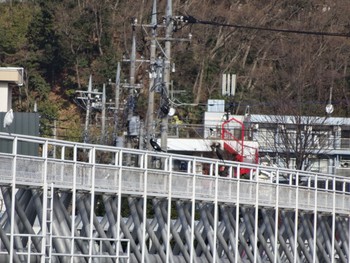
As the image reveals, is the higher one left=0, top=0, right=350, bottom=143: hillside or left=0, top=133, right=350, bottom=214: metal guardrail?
left=0, top=0, right=350, bottom=143: hillside

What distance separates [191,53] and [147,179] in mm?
54385

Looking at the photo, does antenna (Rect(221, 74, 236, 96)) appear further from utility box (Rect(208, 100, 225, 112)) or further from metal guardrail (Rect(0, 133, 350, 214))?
metal guardrail (Rect(0, 133, 350, 214))

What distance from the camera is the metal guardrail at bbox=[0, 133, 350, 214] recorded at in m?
32.3

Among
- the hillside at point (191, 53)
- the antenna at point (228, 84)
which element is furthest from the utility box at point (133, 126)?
the hillside at point (191, 53)

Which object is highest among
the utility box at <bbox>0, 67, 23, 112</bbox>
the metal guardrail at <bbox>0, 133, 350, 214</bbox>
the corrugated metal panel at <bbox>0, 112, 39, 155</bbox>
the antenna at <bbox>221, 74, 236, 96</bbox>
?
the antenna at <bbox>221, 74, 236, 96</bbox>

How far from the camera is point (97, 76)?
8788 cm

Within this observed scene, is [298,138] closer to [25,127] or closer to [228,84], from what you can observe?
[228,84]

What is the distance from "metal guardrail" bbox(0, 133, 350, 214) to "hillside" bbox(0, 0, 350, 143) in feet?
139

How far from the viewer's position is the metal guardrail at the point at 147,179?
3228cm

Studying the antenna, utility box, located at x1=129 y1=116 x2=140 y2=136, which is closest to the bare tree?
the antenna

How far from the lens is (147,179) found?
118 feet

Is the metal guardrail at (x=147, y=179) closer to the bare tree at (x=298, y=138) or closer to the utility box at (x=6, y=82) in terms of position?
the utility box at (x=6, y=82)

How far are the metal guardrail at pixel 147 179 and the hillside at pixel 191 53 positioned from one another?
42.5 meters

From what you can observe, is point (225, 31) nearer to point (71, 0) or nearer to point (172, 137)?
point (71, 0)
